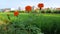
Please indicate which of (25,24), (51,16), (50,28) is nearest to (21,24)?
(25,24)

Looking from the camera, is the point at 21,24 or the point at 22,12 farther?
the point at 22,12

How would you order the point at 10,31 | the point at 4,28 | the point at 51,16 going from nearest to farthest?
1. the point at 10,31
2. the point at 4,28
3. the point at 51,16

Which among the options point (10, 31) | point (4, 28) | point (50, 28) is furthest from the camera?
point (50, 28)

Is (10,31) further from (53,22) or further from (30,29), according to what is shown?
(53,22)

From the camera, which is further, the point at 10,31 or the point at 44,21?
the point at 44,21

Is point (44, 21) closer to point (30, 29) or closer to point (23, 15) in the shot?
point (23, 15)

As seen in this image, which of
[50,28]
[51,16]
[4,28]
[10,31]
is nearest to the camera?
[10,31]

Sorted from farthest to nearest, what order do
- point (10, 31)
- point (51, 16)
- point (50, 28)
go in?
1. point (51, 16)
2. point (50, 28)
3. point (10, 31)

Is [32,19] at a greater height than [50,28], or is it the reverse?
[32,19]

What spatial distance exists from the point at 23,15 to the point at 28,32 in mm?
3568

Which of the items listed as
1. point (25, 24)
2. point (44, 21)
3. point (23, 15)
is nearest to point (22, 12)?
point (23, 15)

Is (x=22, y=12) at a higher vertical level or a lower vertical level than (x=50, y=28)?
higher

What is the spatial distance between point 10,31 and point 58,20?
3527 mm

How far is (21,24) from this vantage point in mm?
4520
